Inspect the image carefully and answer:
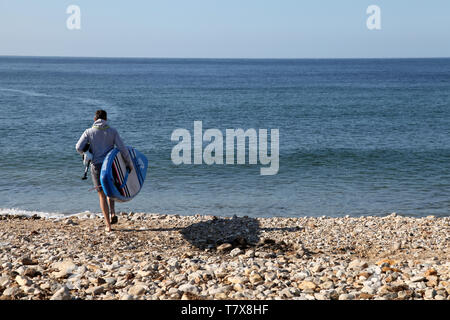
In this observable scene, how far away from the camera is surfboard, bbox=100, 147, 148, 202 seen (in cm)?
898

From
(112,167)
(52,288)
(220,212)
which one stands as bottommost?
(220,212)

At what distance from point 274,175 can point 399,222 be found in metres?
8.39

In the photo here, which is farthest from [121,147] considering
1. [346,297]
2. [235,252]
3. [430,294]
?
[430,294]

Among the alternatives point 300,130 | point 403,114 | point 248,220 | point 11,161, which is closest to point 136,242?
point 248,220

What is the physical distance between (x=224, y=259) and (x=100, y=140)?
3058 mm

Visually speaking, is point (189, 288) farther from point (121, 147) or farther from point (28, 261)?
point (121, 147)

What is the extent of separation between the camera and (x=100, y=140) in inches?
354

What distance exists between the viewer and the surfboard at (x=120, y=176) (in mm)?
8984

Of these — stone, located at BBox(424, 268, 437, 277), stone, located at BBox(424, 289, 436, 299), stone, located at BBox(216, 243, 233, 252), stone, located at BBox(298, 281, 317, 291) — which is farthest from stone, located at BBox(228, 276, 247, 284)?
stone, located at BBox(216, 243, 233, 252)

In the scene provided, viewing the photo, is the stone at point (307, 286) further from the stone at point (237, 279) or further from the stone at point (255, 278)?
the stone at point (237, 279)

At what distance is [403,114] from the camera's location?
38.6 m

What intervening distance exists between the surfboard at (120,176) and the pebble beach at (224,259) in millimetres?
680
